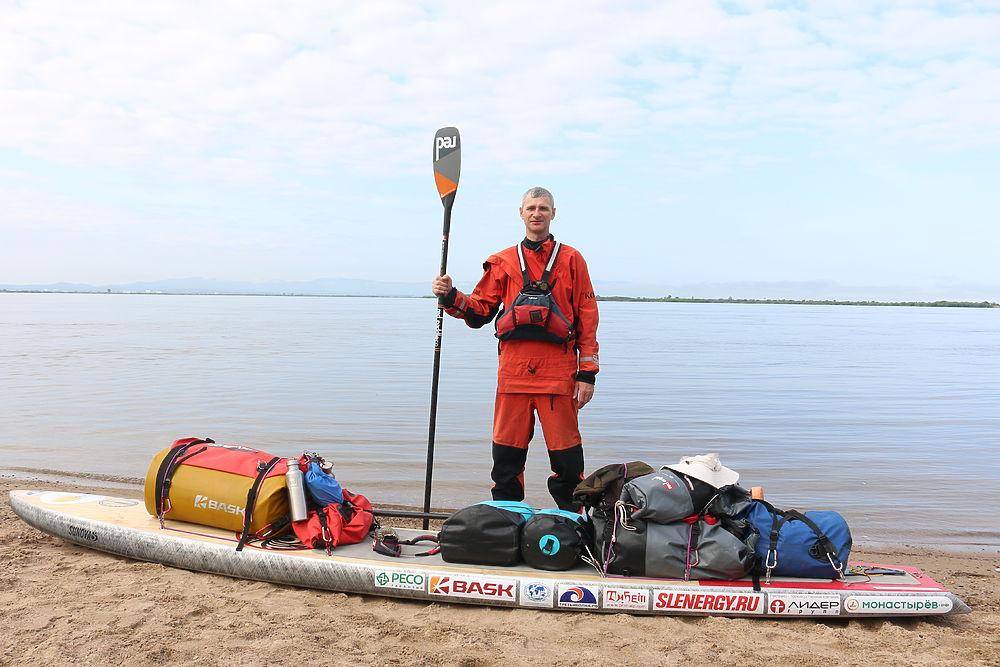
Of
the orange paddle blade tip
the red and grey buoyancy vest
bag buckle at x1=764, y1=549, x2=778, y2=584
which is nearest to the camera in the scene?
bag buckle at x1=764, y1=549, x2=778, y2=584

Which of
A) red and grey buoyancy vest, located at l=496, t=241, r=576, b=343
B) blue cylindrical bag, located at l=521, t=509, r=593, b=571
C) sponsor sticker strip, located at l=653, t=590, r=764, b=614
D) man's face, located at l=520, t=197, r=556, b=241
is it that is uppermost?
man's face, located at l=520, t=197, r=556, b=241

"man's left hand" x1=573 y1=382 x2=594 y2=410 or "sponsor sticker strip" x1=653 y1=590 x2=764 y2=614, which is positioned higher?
"man's left hand" x1=573 y1=382 x2=594 y2=410

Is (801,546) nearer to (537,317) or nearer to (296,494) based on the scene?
(537,317)

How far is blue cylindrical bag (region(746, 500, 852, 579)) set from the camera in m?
3.99

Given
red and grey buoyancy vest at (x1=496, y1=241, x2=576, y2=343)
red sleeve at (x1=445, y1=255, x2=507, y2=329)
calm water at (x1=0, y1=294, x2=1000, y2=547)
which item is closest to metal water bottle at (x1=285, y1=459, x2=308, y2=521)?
red sleeve at (x1=445, y1=255, x2=507, y2=329)

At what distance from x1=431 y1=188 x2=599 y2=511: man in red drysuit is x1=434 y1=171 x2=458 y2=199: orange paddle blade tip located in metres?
0.97

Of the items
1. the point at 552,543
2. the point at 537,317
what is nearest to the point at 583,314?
the point at 537,317

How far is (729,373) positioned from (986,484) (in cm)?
947

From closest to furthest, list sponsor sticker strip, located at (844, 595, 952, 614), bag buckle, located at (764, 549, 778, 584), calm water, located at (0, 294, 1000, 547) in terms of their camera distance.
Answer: sponsor sticker strip, located at (844, 595, 952, 614) → bag buckle, located at (764, 549, 778, 584) → calm water, located at (0, 294, 1000, 547)

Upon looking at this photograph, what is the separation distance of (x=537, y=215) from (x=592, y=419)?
7027 millimetres

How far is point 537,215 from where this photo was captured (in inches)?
192

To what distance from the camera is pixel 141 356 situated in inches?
762

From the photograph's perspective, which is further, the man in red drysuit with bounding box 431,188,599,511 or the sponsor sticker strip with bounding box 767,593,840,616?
the man in red drysuit with bounding box 431,188,599,511

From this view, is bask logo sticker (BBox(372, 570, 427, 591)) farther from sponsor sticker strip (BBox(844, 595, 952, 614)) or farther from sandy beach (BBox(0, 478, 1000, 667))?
sponsor sticker strip (BBox(844, 595, 952, 614))
